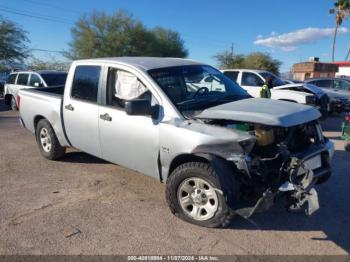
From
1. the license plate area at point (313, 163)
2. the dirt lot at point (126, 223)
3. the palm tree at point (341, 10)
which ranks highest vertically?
the palm tree at point (341, 10)

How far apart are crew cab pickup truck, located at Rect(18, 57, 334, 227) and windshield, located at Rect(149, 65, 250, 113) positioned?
2 cm

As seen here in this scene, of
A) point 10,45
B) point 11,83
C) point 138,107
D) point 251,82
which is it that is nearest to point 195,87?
point 138,107

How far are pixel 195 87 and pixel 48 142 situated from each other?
319 cm

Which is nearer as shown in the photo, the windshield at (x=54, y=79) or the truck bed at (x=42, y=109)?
the truck bed at (x=42, y=109)

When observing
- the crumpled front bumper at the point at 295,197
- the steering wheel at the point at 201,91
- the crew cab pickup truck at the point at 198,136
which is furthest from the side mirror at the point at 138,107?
the crumpled front bumper at the point at 295,197

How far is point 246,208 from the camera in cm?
347

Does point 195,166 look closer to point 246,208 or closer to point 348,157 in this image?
point 246,208

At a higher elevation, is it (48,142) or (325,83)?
(325,83)

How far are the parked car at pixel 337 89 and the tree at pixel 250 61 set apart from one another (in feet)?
109

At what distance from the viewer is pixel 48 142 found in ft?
21.0

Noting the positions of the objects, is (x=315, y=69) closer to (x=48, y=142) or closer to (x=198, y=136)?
(x=48, y=142)

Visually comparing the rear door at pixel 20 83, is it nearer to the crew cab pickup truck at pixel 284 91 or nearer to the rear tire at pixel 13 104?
the rear tire at pixel 13 104

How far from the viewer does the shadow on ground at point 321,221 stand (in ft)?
12.5

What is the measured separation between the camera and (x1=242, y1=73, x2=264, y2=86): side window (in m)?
12.6
